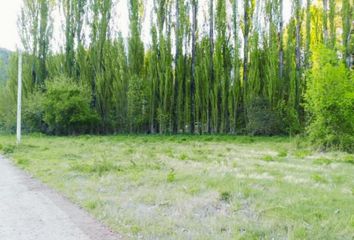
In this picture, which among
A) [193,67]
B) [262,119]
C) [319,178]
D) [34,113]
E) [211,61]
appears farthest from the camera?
[193,67]

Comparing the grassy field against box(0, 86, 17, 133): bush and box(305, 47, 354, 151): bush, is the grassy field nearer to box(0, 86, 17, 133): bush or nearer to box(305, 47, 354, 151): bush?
box(305, 47, 354, 151): bush

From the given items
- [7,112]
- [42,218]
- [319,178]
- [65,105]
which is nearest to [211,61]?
[65,105]

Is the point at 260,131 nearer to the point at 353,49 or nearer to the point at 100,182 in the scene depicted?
the point at 353,49

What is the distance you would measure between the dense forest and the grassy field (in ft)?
45.8

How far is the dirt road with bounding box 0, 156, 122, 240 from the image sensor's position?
169 inches

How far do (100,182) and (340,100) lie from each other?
29.5ft

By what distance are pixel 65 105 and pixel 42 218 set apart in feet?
63.6

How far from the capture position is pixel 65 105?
23656mm

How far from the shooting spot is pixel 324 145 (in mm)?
13500

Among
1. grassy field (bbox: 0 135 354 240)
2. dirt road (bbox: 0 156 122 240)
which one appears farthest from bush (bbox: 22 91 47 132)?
dirt road (bbox: 0 156 122 240)

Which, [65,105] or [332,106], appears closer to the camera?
[332,106]

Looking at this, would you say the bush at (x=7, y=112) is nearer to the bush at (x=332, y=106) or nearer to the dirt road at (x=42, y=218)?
the bush at (x=332, y=106)

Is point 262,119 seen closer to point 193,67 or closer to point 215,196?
point 193,67

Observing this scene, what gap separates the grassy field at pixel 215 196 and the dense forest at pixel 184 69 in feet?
45.8
